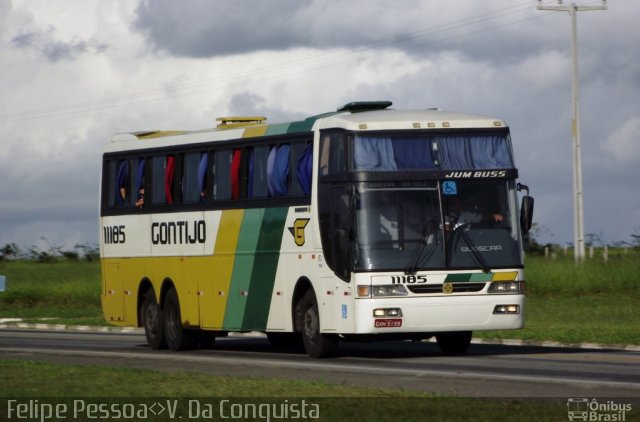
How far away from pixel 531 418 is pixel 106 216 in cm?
1828

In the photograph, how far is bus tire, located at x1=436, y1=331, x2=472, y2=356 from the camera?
24.6m

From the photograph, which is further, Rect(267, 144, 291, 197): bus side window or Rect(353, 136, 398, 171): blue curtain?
Rect(267, 144, 291, 197): bus side window

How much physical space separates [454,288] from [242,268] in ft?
15.6

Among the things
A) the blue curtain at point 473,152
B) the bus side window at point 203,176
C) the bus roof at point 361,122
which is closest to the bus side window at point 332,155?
the bus roof at point 361,122

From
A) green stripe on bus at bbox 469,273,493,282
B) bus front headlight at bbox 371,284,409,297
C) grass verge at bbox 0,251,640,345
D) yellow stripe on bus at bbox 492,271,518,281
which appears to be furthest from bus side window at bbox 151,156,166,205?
yellow stripe on bus at bbox 492,271,518,281

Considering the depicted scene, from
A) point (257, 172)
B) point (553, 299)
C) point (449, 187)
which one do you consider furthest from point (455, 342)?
point (553, 299)

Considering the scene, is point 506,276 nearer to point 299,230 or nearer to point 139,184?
point 299,230

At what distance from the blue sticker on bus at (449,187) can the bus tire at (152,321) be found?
779 cm

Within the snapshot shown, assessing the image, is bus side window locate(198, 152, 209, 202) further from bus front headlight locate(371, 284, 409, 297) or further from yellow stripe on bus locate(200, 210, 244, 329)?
bus front headlight locate(371, 284, 409, 297)

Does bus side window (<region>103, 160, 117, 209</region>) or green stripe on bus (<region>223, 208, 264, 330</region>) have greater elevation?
bus side window (<region>103, 160, 117, 209</region>)

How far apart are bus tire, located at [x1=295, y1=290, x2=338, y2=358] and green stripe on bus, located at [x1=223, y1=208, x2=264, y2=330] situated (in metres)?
1.77

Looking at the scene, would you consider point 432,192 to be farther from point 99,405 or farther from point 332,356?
point 99,405

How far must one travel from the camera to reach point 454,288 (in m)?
22.8

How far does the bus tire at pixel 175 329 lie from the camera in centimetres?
2811
